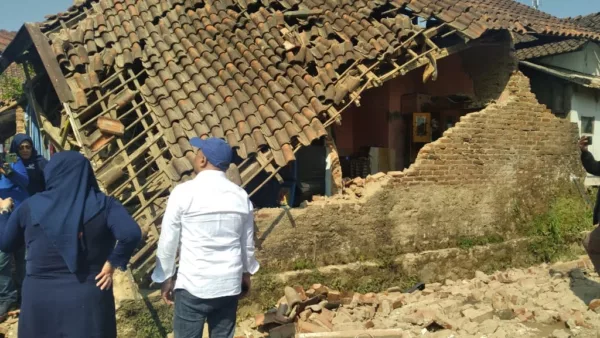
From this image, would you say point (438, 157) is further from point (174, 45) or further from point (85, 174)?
point (85, 174)

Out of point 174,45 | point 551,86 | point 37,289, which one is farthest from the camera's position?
point 551,86

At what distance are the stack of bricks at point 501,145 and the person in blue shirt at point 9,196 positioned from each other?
465cm

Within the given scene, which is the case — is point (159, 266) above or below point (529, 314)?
above

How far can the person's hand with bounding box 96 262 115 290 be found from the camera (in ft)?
10.4

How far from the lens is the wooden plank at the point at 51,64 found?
5.94m

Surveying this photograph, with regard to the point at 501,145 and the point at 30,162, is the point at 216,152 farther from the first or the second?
the point at 501,145

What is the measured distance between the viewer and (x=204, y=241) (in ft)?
10.2

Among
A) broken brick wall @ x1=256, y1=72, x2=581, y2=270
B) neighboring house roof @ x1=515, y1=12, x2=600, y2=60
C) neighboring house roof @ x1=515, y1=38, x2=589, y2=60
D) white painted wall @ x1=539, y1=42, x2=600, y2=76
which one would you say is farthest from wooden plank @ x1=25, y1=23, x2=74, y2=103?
white painted wall @ x1=539, y1=42, x2=600, y2=76

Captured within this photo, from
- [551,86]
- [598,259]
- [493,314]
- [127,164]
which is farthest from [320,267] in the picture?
[551,86]

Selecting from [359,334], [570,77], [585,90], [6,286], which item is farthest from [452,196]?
[6,286]

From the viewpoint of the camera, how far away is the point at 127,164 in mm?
5480

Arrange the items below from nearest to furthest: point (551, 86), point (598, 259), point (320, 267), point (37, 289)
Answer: point (37, 289) → point (598, 259) → point (320, 267) → point (551, 86)

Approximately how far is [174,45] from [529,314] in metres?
5.60

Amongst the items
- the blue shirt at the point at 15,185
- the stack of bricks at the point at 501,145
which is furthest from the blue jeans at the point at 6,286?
the stack of bricks at the point at 501,145
